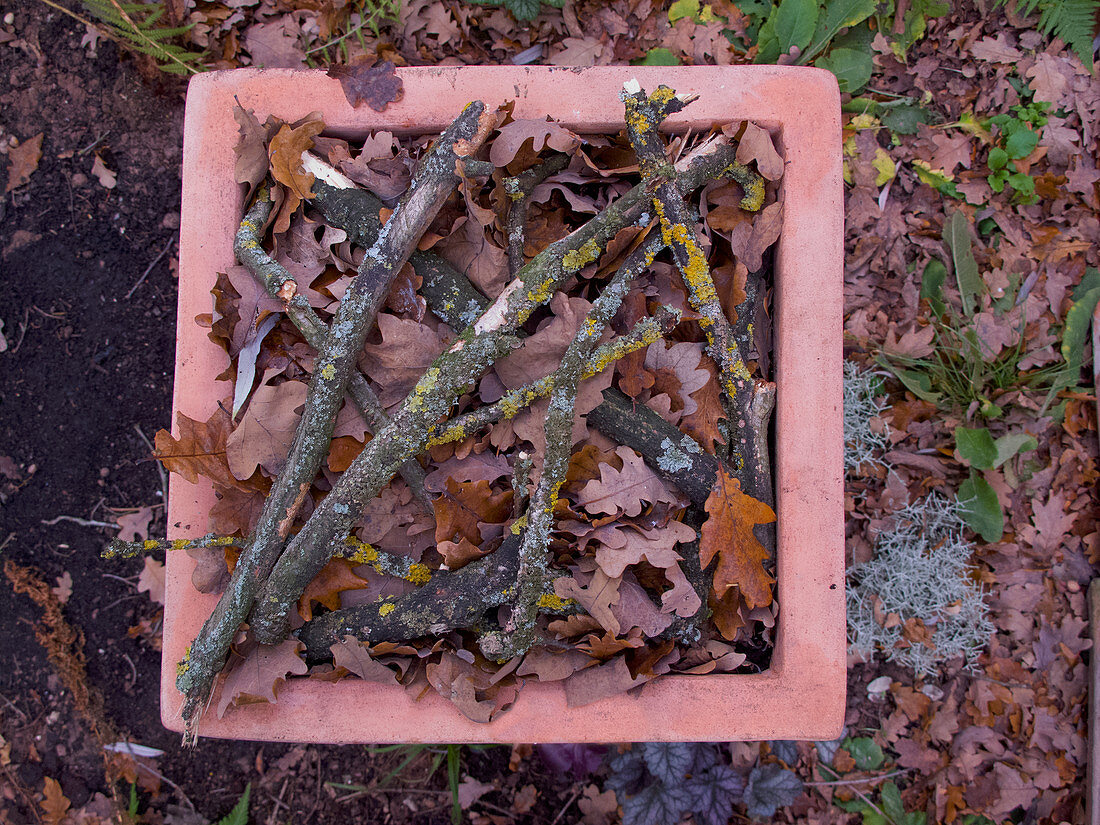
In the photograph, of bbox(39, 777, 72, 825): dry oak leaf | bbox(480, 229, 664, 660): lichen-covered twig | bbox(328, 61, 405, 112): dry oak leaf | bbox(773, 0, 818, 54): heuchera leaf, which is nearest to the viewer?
bbox(480, 229, 664, 660): lichen-covered twig

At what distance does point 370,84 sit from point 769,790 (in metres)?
2.49

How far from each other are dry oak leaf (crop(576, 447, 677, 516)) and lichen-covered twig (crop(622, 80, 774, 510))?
0.23 m

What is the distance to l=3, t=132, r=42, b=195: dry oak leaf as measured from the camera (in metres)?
2.31

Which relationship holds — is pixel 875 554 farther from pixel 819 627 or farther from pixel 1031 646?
pixel 819 627

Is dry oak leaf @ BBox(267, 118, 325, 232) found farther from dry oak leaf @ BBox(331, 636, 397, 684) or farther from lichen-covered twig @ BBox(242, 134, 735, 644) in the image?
dry oak leaf @ BBox(331, 636, 397, 684)

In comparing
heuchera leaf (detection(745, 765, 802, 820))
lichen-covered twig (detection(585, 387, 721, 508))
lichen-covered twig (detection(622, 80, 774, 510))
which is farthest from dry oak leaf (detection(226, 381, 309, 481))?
heuchera leaf (detection(745, 765, 802, 820))

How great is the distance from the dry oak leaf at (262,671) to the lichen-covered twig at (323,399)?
0.05 meters

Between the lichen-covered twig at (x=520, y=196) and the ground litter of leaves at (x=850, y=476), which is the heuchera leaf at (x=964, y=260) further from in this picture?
the lichen-covered twig at (x=520, y=196)

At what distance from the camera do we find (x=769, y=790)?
2211mm

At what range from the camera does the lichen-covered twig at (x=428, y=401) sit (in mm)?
1397

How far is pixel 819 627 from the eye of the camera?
1.50m

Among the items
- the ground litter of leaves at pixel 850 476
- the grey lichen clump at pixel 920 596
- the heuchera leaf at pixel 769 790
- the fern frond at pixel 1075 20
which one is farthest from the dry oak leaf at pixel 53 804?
the fern frond at pixel 1075 20

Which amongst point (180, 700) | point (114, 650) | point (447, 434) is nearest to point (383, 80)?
point (447, 434)

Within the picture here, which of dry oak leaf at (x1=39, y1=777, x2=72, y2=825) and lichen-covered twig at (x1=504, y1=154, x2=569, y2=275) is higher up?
lichen-covered twig at (x1=504, y1=154, x2=569, y2=275)
